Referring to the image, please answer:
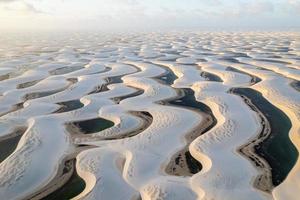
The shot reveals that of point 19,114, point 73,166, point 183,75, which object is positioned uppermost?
point 73,166

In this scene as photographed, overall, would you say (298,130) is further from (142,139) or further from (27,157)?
(27,157)

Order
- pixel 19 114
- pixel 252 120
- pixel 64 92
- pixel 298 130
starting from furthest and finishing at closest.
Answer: pixel 64 92, pixel 19 114, pixel 252 120, pixel 298 130

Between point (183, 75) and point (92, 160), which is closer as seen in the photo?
point (92, 160)

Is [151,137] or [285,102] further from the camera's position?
[285,102]

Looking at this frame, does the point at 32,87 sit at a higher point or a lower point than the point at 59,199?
lower

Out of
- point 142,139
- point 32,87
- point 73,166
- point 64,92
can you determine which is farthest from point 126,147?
point 32,87

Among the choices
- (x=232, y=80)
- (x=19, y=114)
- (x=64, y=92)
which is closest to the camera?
(x=19, y=114)

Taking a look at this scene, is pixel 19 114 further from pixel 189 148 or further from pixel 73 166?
pixel 189 148

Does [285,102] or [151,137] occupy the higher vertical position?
[151,137]
